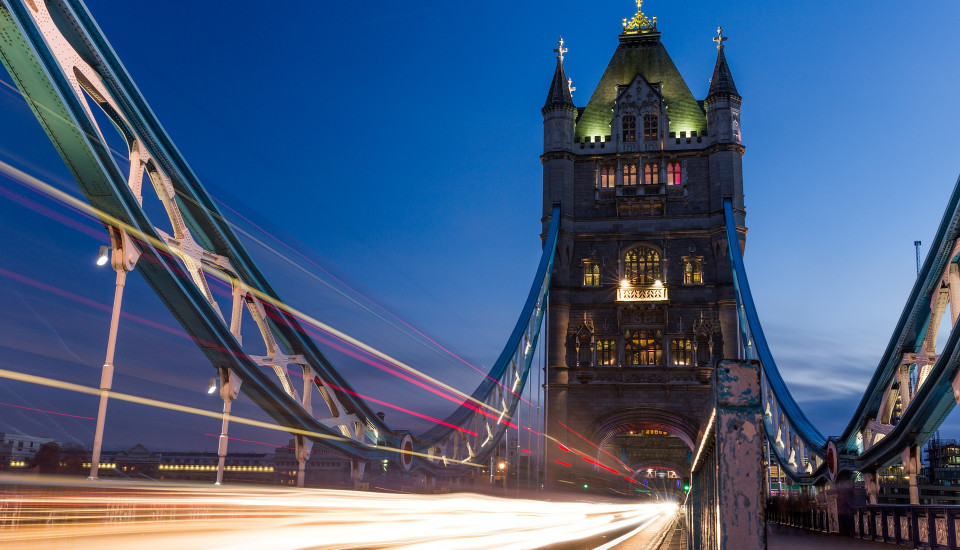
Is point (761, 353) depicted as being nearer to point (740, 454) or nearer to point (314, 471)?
point (314, 471)

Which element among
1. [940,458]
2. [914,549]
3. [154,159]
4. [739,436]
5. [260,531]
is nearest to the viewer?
[739,436]

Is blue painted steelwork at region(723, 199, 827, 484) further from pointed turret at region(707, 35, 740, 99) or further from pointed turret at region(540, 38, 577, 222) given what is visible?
pointed turret at region(540, 38, 577, 222)

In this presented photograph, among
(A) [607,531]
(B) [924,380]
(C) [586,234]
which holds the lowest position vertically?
(A) [607,531]

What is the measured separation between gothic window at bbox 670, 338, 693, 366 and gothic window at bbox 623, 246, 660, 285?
3.24m

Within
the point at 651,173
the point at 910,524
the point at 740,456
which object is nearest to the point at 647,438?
the point at 651,173

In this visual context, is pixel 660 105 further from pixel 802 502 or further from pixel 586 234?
pixel 802 502

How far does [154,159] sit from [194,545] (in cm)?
1057

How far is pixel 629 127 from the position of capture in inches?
1671

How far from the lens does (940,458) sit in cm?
11969

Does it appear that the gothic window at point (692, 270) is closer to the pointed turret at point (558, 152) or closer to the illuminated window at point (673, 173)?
the illuminated window at point (673, 173)

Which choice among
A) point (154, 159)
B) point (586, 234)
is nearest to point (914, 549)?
point (154, 159)

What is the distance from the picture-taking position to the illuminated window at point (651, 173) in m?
41.3

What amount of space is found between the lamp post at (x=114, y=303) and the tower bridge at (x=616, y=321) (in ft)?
0.11

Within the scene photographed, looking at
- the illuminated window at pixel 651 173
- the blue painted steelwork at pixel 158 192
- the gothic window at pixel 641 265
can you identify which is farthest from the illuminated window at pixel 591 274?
the blue painted steelwork at pixel 158 192
